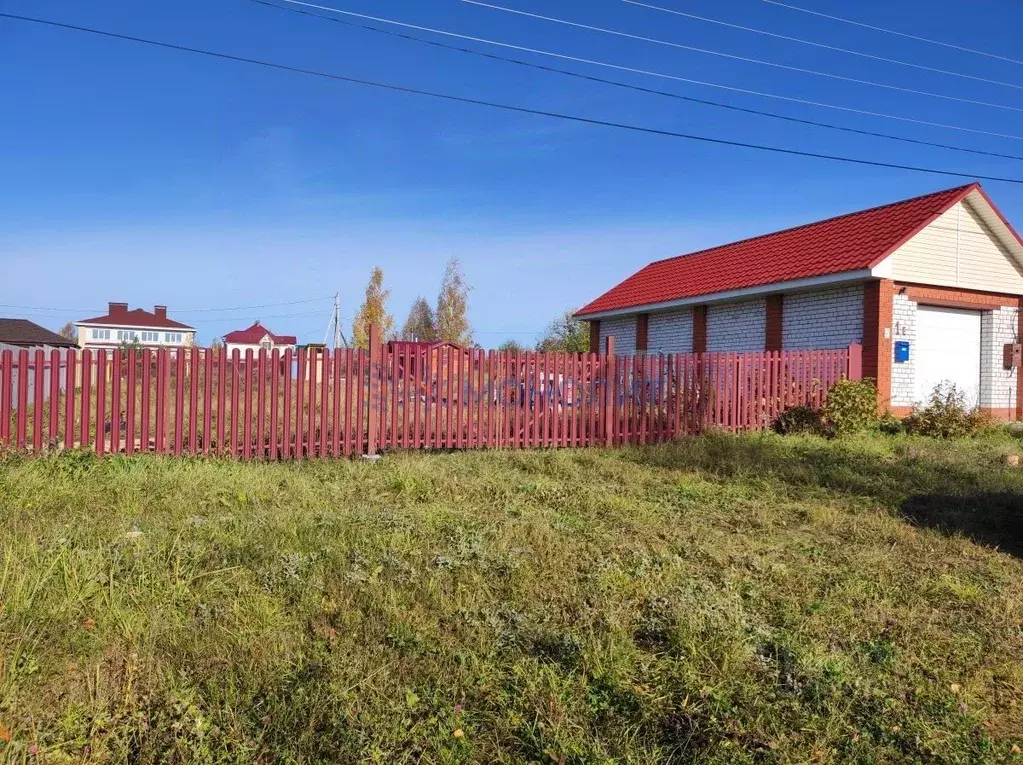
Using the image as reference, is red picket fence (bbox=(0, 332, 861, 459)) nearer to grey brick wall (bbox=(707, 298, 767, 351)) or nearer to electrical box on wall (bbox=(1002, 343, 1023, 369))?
grey brick wall (bbox=(707, 298, 767, 351))

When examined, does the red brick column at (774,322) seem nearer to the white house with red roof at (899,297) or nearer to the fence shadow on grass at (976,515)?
the white house with red roof at (899,297)

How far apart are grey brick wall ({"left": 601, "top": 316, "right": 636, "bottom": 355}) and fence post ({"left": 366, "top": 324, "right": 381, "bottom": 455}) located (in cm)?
1215

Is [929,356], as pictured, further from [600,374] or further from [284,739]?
[284,739]

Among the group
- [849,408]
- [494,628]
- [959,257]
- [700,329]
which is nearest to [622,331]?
[700,329]

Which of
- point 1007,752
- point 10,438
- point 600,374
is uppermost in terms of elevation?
point 600,374

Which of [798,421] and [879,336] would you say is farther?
[879,336]

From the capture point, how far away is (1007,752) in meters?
2.71

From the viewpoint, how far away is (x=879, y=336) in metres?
13.0

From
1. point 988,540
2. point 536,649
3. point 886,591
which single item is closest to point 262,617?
point 536,649

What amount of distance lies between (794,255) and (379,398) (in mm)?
10941

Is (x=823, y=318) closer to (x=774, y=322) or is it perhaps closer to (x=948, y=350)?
(x=774, y=322)

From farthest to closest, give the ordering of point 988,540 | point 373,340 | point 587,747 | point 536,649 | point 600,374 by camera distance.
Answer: point 600,374 → point 373,340 → point 988,540 → point 536,649 → point 587,747

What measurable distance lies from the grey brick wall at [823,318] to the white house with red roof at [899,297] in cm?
2

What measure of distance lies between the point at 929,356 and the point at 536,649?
1398 cm
